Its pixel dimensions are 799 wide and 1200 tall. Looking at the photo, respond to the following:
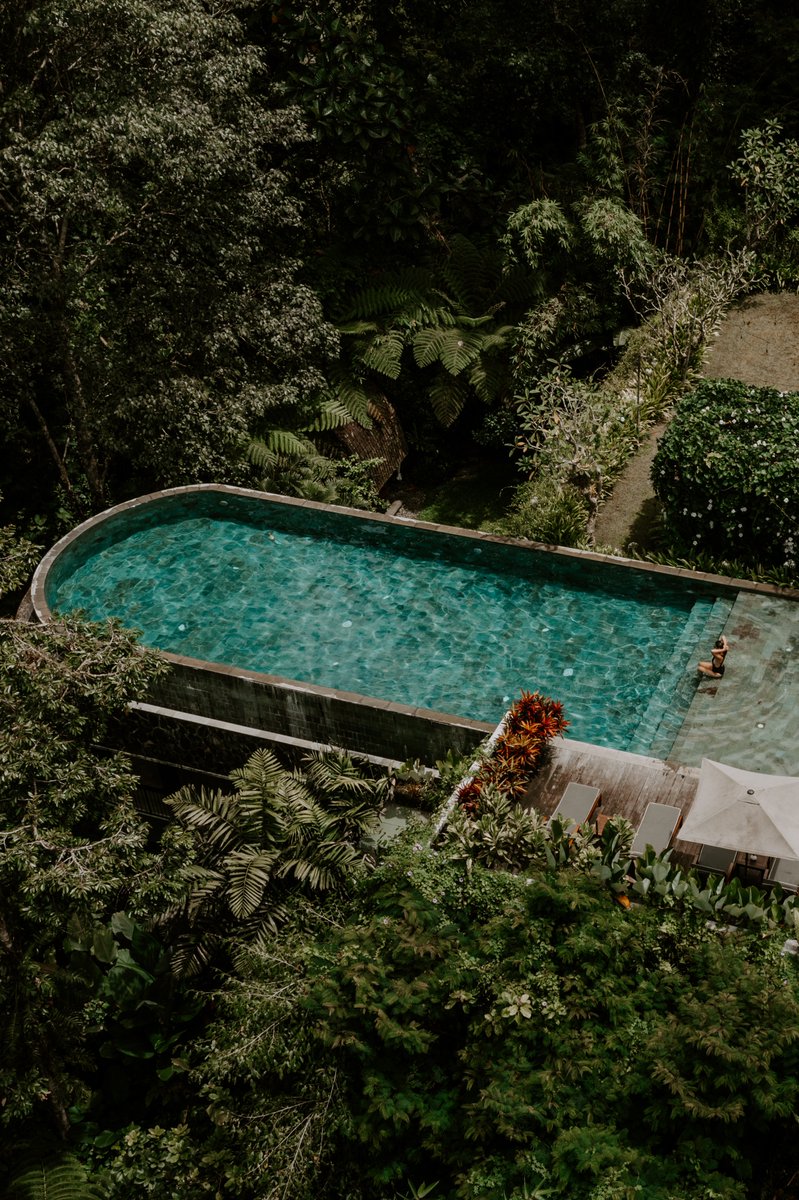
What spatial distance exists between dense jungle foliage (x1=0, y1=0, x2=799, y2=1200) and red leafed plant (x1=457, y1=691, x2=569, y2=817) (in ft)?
1.37

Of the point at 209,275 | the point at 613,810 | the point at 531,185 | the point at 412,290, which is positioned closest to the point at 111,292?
the point at 209,275

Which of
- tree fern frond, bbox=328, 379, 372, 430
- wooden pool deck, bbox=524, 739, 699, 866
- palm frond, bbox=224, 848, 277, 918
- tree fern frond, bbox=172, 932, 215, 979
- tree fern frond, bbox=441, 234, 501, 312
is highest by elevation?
tree fern frond, bbox=441, 234, 501, 312

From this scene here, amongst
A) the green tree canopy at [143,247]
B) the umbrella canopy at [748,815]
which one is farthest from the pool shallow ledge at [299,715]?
the green tree canopy at [143,247]

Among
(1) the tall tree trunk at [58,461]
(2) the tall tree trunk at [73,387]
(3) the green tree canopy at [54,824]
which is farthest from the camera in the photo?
(1) the tall tree trunk at [58,461]

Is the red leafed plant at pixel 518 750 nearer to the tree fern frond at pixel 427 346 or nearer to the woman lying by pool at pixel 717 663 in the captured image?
the woman lying by pool at pixel 717 663

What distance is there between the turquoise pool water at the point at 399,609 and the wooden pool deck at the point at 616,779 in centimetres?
75

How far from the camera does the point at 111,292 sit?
1319 cm

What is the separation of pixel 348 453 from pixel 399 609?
421 centimetres

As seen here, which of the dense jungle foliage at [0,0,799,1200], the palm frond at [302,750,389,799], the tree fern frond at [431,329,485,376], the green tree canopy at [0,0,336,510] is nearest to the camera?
the dense jungle foliage at [0,0,799,1200]

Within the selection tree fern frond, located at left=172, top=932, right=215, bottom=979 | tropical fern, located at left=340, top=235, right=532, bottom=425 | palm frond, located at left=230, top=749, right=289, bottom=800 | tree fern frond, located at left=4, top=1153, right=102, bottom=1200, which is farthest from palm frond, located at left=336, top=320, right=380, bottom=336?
tree fern frond, located at left=4, top=1153, right=102, bottom=1200

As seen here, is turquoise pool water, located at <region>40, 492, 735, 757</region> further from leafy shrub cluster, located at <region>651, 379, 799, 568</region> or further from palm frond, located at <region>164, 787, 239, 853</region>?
palm frond, located at <region>164, 787, 239, 853</region>

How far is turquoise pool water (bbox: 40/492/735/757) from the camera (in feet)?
31.6

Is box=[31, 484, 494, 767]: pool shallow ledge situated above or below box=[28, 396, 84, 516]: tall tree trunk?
below

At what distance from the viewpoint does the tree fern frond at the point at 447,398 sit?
47.0 feet
